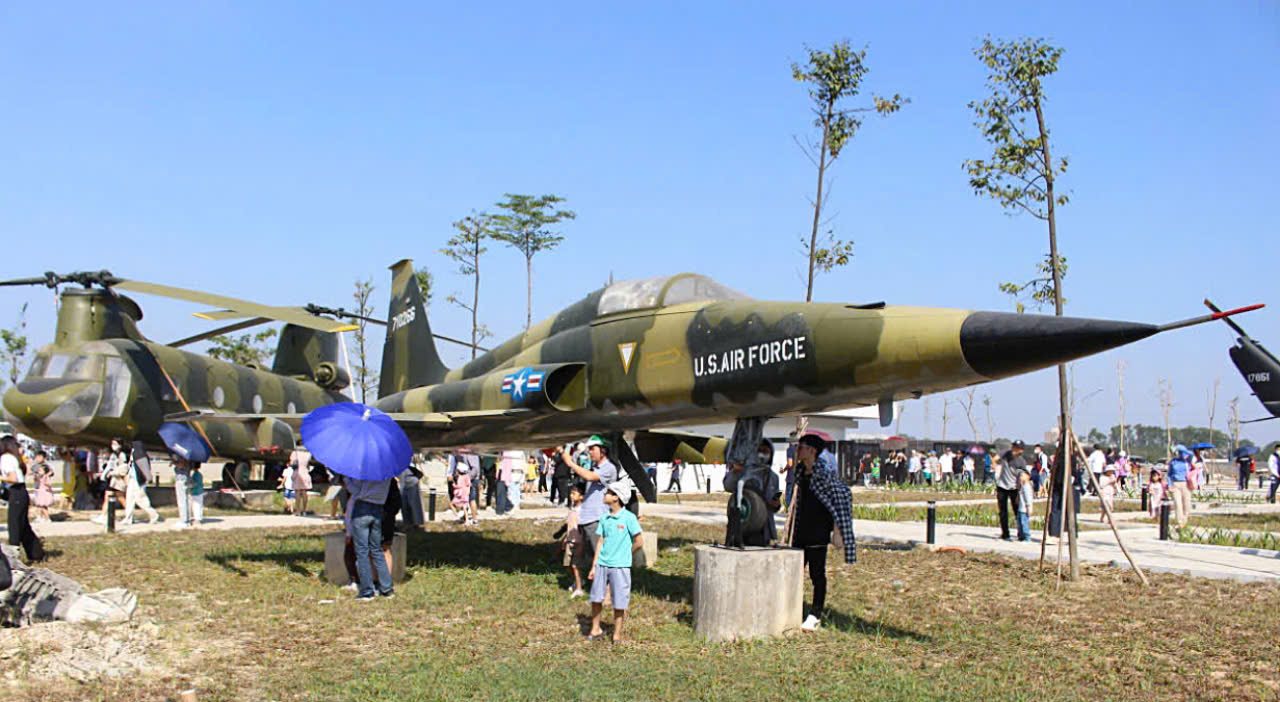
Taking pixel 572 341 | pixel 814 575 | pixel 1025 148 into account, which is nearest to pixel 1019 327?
pixel 814 575

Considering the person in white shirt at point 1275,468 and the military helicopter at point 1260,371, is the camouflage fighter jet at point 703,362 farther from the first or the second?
the person in white shirt at point 1275,468

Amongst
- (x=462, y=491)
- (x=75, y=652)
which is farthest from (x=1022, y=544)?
(x=75, y=652)

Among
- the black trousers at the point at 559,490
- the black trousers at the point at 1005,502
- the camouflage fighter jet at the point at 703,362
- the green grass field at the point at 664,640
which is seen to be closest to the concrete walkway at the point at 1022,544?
the black trousers at the point at 1005,502

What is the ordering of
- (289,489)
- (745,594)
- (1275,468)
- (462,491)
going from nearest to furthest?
(745,594)
(462,491)
(289,489)
(1275,468)

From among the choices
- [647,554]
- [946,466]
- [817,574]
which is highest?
[946,466]

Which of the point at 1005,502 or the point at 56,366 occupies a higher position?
the point at 56,366

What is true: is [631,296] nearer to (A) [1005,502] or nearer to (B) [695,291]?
(B) [695,291]

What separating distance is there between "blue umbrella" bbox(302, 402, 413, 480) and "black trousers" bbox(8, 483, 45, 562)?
480cm

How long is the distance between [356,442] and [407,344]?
7633 mm

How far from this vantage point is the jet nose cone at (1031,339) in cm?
768

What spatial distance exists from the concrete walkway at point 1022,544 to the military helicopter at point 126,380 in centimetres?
261

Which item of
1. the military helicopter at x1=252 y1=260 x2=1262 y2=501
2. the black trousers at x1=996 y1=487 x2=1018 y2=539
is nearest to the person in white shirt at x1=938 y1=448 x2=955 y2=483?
the black trousers at x1=996 y1=487 x2=1018 y2=539

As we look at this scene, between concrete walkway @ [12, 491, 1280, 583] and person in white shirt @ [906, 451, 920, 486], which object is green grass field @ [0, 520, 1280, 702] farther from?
person in white shirt @ [906, 451, 920, 486]

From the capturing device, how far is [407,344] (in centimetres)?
1811
